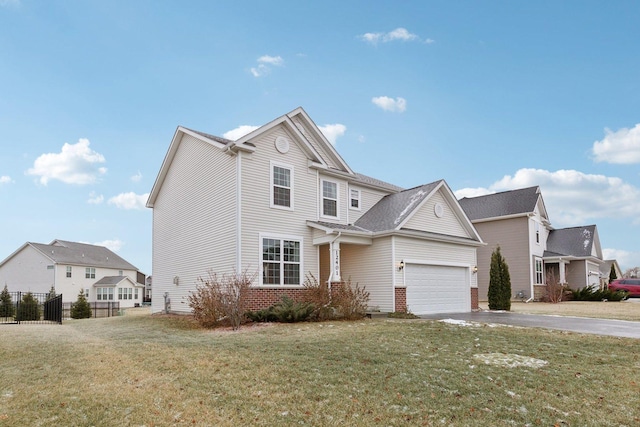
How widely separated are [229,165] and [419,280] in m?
9.01

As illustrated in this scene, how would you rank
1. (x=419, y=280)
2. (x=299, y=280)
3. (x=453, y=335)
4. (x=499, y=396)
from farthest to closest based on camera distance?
(x=419, y=280) < (x=299, y=280) < (x=453, y=335) < (x=499, y=396)

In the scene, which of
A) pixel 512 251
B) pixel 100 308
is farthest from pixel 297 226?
pixel 100 308

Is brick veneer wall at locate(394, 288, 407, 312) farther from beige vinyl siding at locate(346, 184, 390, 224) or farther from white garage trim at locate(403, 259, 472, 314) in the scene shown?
beige vinyl siding at locate(346, 184, 390, 224)

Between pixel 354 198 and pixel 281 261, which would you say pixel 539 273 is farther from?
pixel 281 261

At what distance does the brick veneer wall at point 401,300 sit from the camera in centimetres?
1733

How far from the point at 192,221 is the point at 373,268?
800 cm

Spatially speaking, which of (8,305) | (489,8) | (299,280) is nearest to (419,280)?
(299,280)

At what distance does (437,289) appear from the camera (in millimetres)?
19641

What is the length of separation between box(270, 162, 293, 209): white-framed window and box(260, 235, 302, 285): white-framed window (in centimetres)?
136

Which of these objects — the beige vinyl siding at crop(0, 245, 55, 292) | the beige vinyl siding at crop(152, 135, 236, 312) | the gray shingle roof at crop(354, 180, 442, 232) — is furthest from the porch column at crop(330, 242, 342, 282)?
the beige vinyl siding at crop(0, 245, 55, 292)

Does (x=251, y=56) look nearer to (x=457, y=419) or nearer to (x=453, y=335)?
(x=453, y=335)

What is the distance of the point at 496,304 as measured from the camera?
72.4ft

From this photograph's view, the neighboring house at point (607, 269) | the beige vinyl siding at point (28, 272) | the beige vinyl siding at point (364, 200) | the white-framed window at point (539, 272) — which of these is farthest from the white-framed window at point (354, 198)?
the beige vinyl siding at point (28, 272)

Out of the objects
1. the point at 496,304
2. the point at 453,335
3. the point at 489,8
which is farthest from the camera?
the point at 496,304
